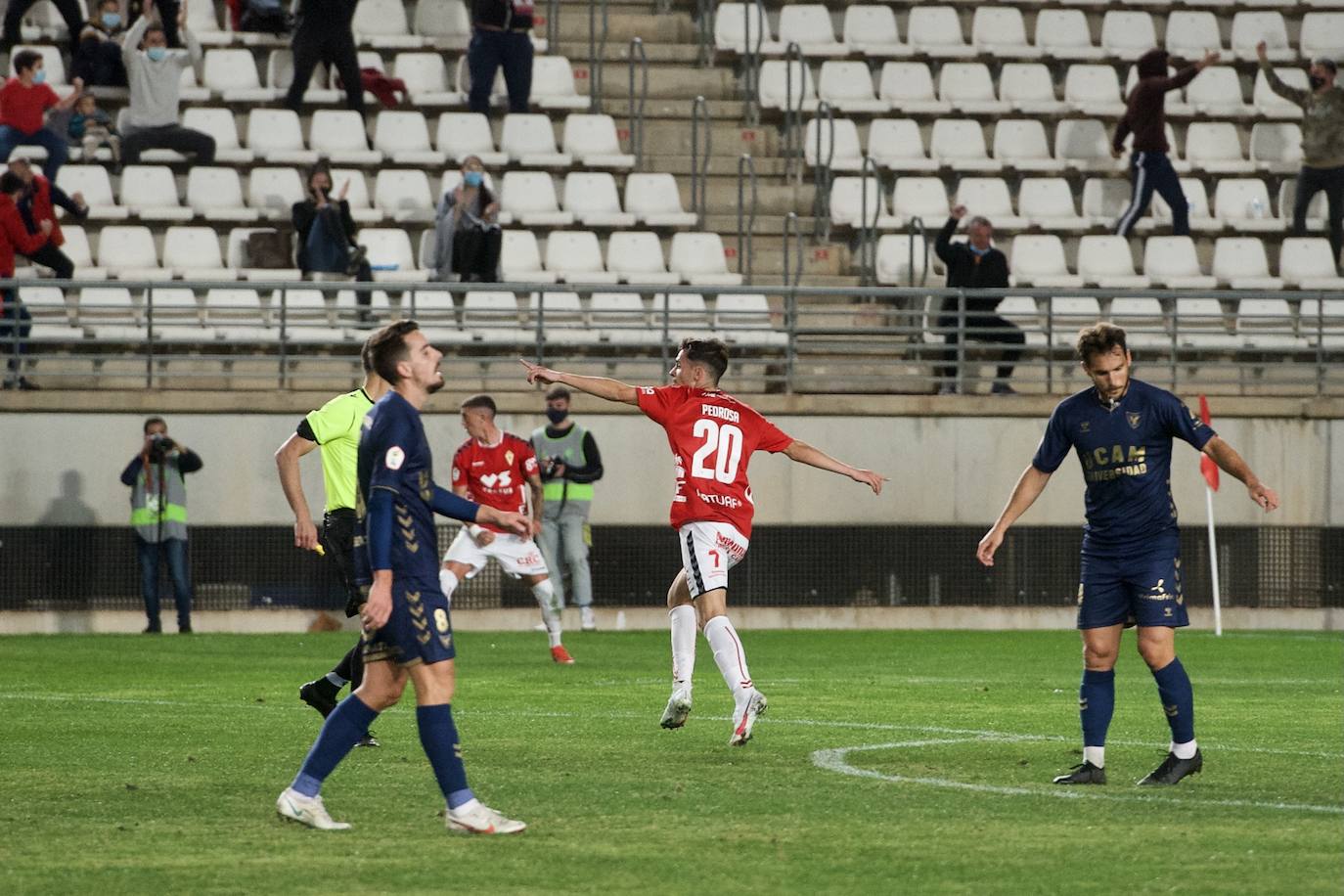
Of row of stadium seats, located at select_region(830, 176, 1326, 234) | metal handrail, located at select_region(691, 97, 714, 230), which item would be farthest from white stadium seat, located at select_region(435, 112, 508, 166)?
row of stadium seats, located at select_region(830, 176, 1326, 234)

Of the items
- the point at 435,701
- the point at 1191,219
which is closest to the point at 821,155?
the point at 1191,219

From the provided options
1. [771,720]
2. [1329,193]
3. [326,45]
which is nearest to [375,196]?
[326,45]

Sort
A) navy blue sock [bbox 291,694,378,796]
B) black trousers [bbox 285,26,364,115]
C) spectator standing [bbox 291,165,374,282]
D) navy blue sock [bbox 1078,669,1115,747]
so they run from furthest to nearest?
black trousers [bbox 285,26,364,115], spectator standing [bbox 291,165,374,282], navy blue sock [bbox 1078,669,1115,747], navy blue sock [bbox 291,694,378,796]

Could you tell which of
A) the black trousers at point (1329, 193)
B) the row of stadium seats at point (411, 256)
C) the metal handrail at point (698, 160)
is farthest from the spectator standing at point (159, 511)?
the black trousers at point (1329, 193)

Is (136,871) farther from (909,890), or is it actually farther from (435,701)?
(909,890)

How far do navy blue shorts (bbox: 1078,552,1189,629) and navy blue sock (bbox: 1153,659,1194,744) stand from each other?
0.73 feet

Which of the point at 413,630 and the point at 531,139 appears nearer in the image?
the point at 413,630

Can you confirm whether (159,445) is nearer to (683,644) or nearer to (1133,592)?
(683,644)

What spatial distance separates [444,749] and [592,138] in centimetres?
2001

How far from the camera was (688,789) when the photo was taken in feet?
30.9

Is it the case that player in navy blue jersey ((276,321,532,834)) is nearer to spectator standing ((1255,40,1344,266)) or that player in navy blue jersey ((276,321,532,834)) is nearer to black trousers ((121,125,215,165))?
black trousers ((121,125,215,165))

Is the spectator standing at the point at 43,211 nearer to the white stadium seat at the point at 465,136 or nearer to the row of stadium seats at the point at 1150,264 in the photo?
the white stadium seat at the point at 465,136

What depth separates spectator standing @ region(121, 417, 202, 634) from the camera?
21.5 m

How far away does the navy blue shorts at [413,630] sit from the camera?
7.94 metres
